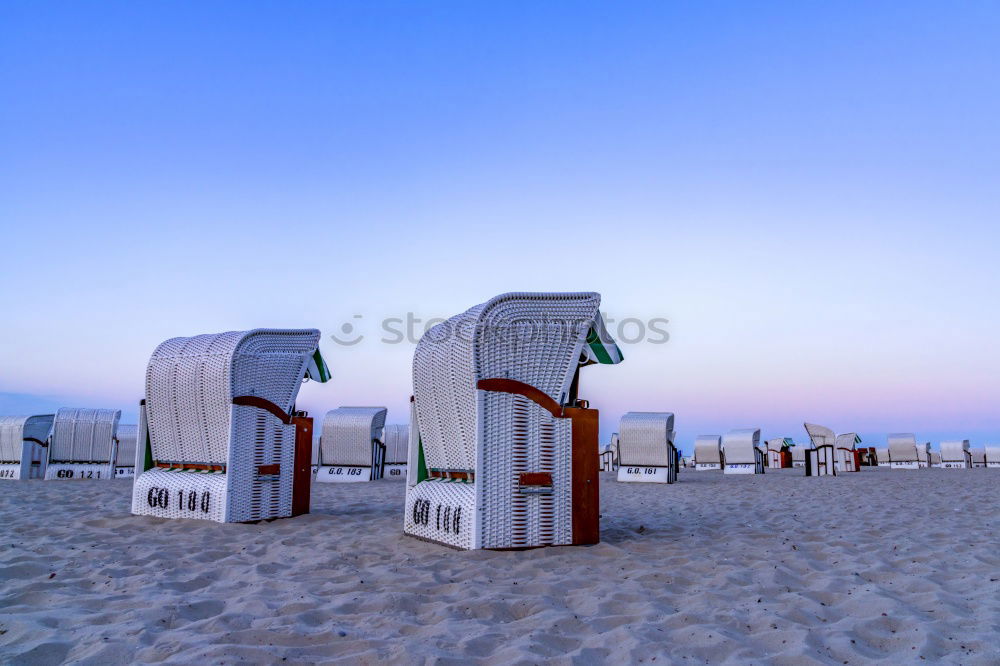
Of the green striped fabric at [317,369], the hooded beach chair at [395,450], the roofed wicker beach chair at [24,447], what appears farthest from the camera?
the hooded beach chair at [395,450]

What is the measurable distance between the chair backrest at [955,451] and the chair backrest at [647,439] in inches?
875

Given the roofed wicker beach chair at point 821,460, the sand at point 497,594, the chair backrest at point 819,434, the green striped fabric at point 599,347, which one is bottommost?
the sand at point 497,594

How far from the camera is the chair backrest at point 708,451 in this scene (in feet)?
92.7

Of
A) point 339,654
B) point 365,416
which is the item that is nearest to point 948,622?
point 339,654

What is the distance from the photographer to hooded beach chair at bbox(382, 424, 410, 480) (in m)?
19.4

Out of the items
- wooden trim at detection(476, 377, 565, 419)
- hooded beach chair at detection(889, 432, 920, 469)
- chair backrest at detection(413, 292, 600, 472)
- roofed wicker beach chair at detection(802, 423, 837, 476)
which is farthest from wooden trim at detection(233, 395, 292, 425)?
hooded beach chair at detection(889, 432, 920, 469)

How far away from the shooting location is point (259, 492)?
8.84 m

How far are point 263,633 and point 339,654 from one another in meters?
0.53

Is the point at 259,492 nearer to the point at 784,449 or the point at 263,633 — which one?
the point at 263,633

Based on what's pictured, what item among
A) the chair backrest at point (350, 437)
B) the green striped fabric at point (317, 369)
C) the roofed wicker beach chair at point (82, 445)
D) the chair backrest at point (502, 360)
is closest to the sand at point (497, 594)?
the chair backrest at point (502, 360)

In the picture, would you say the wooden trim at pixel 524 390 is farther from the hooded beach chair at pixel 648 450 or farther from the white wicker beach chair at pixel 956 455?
the white wicker beach chair at pixel 956 455

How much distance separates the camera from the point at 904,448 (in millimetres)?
32281

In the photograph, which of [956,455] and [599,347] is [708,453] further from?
[599,347]

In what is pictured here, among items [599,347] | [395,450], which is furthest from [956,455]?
[599,347]
